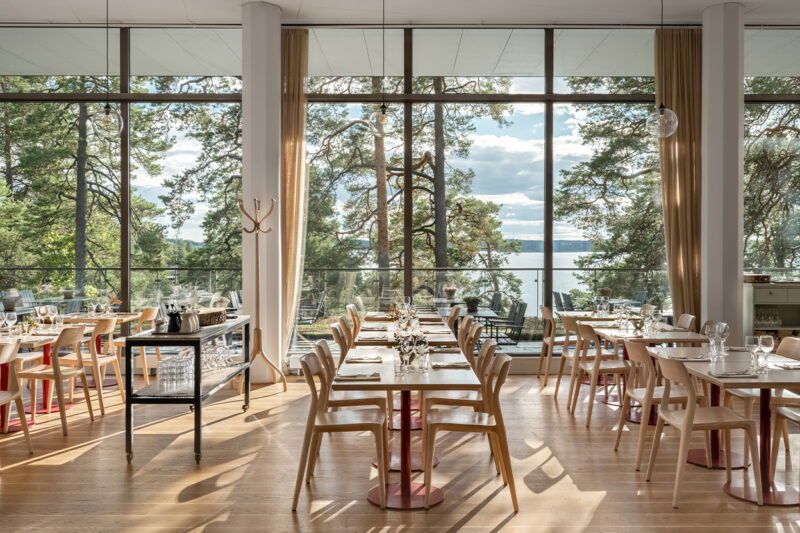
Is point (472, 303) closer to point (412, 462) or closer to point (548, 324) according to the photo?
point (548, 324)

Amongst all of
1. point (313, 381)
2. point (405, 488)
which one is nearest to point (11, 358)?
point (313, 381)

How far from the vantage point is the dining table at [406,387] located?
3713mm

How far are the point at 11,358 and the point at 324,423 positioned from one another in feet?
8.69

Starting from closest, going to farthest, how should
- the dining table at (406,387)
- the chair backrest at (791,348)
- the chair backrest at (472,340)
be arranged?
1. the dining table at (406,387)
2. the chair backrest at (791,348)
3. the chair backrest at (472,340)

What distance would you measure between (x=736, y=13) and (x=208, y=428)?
732cm

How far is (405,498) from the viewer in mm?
3814

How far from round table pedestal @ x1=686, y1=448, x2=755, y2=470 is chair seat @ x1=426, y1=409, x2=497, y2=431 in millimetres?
1774

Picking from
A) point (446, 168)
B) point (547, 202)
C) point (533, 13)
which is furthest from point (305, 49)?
point (547, 202)

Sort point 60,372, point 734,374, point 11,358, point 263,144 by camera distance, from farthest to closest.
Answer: point 263,144, point 60,372, point 11,358, point 734,374

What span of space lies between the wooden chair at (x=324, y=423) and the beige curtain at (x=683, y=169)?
198 inches

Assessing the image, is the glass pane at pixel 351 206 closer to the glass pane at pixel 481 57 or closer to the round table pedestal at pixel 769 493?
the glass pane at pixel 481 57

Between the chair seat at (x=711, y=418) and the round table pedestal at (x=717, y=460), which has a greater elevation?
the chair seat at (x=711, y=418)

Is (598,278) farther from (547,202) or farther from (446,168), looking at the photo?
(446,168)

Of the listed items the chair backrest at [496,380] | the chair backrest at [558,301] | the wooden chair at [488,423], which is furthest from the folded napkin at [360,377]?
the chair backrest at [558,301]
